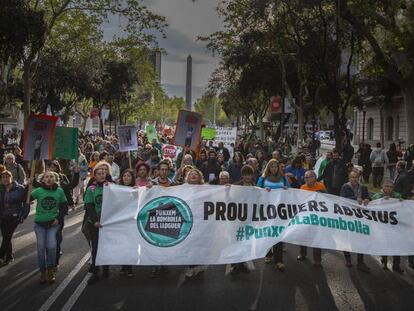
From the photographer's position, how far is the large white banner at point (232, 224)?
6.87 meters

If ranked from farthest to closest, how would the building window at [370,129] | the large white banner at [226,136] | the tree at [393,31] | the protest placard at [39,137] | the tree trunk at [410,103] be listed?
the building window at [370,129], the large white banner at [226,136], the tree trunk at [410,103], the tree at [393,31], the protest placard at [39,137]

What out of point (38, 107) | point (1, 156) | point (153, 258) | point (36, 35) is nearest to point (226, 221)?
point (153, 258)

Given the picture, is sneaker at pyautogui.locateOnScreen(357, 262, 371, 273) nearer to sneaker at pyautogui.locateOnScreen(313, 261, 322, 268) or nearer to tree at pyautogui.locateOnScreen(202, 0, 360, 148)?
sneaker at pyautogui.locateOnScreen(313, 261, 322, 268)

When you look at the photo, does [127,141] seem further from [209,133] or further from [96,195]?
[209,133]

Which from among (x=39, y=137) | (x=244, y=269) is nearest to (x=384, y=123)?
(x=244, y=269)

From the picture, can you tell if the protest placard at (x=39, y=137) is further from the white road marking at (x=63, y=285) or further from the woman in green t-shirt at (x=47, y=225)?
the white road marking at (x=63, y=285)

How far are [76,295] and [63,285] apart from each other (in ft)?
1.62

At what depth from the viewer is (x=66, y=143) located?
1068 centimetres

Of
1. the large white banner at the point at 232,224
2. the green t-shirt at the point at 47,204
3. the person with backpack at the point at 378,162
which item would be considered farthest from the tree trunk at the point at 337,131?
the green t-shirt at the point at 47,204

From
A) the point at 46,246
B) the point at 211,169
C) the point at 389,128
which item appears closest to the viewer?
the point at 46,246

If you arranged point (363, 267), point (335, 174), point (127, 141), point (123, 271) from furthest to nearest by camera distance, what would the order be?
point (127, 141), point (335, 174), point (363, 267), point (123, 271)

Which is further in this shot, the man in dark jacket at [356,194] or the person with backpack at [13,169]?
the person with backpack at [13,169]

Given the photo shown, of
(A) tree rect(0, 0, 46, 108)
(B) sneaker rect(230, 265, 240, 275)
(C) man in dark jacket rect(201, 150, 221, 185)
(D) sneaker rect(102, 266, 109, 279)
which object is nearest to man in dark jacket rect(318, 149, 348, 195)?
(C) man in dark jacket rect(201, 150, 221, 185)

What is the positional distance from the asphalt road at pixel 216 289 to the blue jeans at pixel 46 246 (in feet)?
0.96
